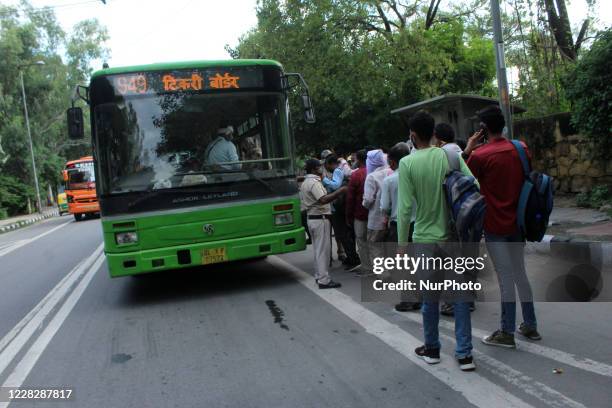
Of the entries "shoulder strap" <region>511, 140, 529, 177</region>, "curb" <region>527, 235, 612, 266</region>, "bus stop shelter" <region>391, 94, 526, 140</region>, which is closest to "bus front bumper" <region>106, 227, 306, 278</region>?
"curb" <region>527, 235, 612, 266</region>

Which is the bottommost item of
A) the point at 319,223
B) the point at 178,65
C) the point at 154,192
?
the point at 319,223

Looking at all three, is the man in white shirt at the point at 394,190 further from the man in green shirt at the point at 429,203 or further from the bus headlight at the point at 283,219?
the bus headlight at the point at 283,219

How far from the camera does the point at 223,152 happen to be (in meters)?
7.18

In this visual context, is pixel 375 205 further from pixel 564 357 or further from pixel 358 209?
pixel 564 357

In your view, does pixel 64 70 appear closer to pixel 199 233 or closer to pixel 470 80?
pixel 470 80

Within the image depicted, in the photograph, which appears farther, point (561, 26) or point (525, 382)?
point (561, 26)

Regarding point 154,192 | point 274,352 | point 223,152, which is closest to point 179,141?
point 223,152

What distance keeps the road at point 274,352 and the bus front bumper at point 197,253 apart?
0.52 metres

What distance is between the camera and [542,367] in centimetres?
411

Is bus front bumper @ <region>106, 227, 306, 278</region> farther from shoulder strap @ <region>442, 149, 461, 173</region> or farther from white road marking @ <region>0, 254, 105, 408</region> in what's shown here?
shoulder strap @ <region>442, 149, 461, 173</region>

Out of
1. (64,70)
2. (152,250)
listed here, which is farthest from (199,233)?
(64,70)

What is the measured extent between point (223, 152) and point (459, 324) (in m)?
4.00

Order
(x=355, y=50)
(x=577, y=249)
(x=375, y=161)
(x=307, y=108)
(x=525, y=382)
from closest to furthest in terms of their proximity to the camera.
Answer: (x=525, y=382) < (x=375, y=161) < (x=577, y=249) < (x=307, y=108) < (x=355, y=50)

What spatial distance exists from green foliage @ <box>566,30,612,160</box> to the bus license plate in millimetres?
7214
